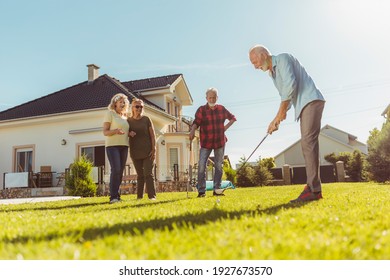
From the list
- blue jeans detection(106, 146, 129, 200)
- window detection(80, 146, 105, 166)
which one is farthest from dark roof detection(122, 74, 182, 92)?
blue jeans detection(106, 146, 129, 200)

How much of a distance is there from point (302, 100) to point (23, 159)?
16.9 m

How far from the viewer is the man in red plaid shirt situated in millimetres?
6963

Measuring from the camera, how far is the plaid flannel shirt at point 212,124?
23.0ft

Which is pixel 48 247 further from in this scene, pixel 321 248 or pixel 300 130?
pixel 300 130

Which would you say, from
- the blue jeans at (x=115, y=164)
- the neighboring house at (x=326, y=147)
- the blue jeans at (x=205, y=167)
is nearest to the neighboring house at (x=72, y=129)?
the blue jeans at (x=205, y=167)

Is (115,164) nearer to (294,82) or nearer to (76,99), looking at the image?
(294,82)

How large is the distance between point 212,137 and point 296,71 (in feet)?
9.08

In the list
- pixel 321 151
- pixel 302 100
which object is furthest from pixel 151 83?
pixel 321 151

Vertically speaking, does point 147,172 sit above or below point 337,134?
below

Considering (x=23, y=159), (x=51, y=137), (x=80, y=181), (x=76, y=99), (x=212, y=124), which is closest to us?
(x=212, y=124)

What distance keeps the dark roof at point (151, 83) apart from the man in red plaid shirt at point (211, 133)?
559 inches

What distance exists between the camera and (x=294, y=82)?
4.34 metres

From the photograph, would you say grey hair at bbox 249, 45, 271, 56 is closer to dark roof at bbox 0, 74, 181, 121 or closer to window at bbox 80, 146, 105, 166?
dark roof at bbox 0, 74, 181, 121

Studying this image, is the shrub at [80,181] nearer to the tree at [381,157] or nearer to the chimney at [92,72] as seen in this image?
the chimney at [92,72]
